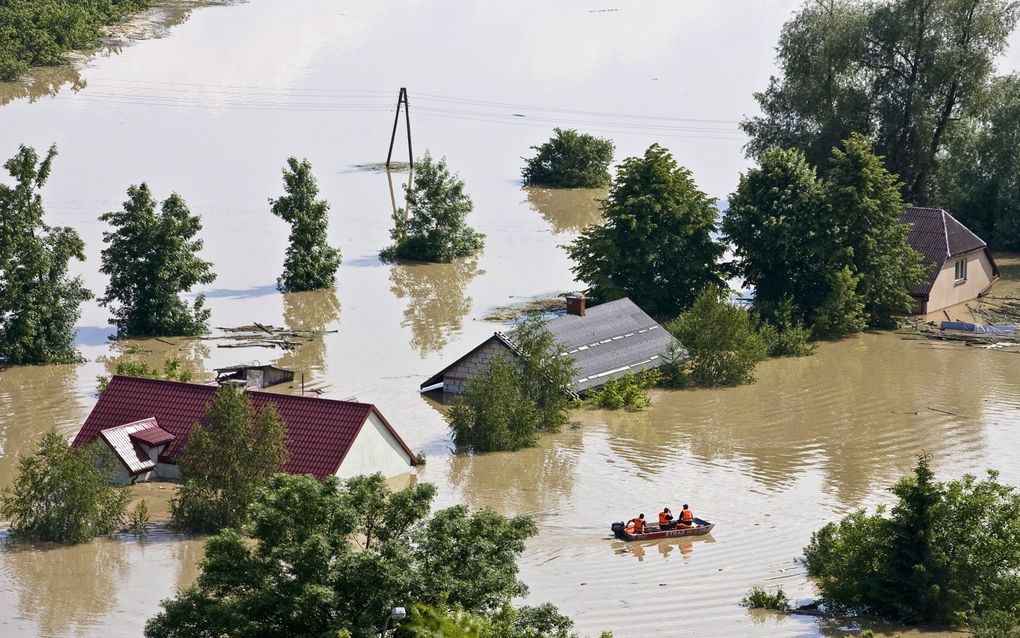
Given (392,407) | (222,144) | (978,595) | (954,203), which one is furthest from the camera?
(222,144)

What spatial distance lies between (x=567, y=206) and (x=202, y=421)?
3593 centimetres

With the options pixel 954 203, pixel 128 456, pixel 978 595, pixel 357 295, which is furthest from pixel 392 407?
pixel 954 203

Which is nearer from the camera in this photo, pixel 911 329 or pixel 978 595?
pixel 978 595

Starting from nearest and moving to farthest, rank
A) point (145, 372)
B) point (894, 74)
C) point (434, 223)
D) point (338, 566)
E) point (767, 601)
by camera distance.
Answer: point (338, 566) → point (767, 601) → point (145, 372) → point (434, 223) → point (894, 74)

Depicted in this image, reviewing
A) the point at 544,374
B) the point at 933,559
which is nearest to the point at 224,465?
the point at 544,374

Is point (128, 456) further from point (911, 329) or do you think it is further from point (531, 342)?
point (911, 329)

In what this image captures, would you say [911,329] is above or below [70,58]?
below

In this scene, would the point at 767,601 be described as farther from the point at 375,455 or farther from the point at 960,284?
the point at 960,284

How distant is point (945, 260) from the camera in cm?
5356

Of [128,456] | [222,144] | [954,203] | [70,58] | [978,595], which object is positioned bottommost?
[978,595]

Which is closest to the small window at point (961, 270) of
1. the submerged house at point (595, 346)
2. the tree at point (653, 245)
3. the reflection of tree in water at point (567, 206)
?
the tree at point (653, 245)

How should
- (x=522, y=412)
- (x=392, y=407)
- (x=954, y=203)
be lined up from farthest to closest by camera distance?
(x=954, y=203)
(x=392, y=407)
(x=522, y=412)

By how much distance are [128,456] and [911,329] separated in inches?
1036

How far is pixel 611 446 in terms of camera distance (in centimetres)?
3931
